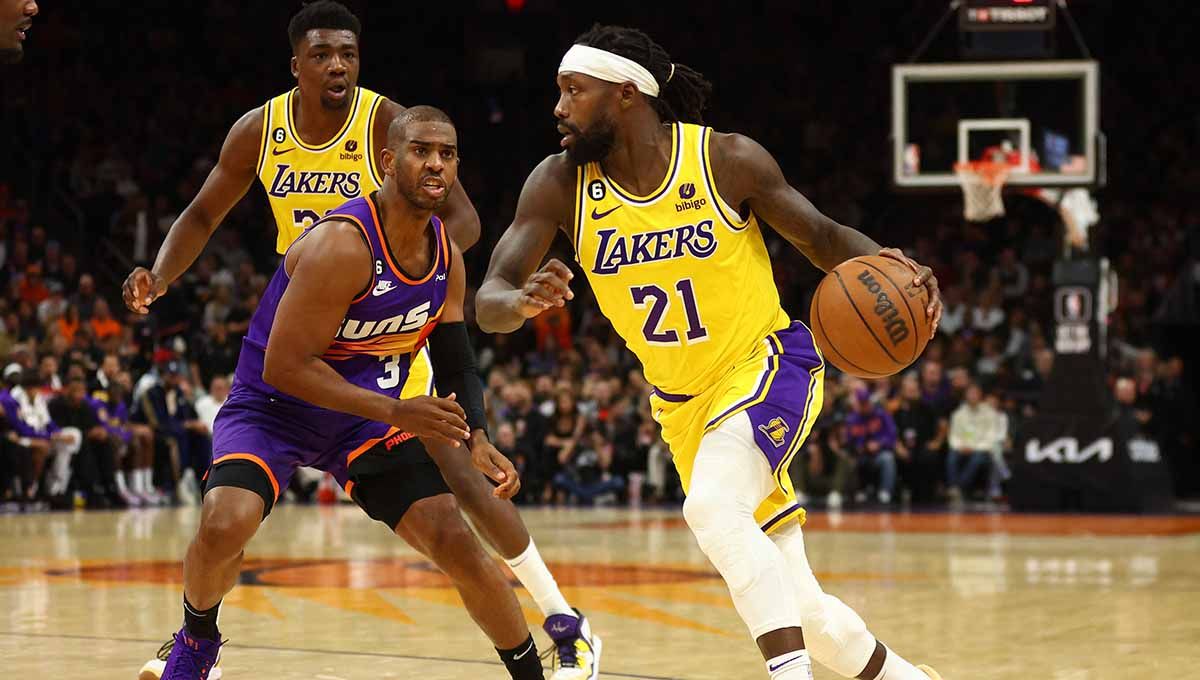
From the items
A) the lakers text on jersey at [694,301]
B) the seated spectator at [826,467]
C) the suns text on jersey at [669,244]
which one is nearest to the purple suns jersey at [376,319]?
the lakers text on jersey at [694,301]

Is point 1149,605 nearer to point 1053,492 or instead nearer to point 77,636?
point 77,636

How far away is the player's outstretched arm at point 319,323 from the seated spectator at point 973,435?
42.8ft

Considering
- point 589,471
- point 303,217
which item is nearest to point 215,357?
point 589,471

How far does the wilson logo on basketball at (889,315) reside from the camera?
502cm

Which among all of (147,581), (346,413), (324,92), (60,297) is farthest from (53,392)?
(346,413)

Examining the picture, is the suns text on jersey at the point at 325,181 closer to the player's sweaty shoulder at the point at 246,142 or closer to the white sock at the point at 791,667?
the player's sweaty shoulder at the point at 246,142

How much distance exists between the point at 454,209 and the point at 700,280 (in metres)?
1.52

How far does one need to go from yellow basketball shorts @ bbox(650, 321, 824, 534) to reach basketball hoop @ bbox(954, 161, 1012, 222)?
10294 mm

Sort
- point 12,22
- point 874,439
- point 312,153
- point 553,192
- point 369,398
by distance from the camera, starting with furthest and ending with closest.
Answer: point 874,439 < point 312,153 < point 553,192 < point 12,22 < point 369,398

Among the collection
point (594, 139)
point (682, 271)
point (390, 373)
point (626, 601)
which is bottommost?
point (626, 601)

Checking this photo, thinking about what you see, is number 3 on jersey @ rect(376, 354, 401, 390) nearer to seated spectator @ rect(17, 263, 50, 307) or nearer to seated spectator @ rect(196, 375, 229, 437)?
seated spectator @ rect(196, 375, 229, 437)

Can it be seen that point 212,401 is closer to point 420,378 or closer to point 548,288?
point 420,378

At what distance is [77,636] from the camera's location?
7113 millimetres

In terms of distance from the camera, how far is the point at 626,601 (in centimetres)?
853
